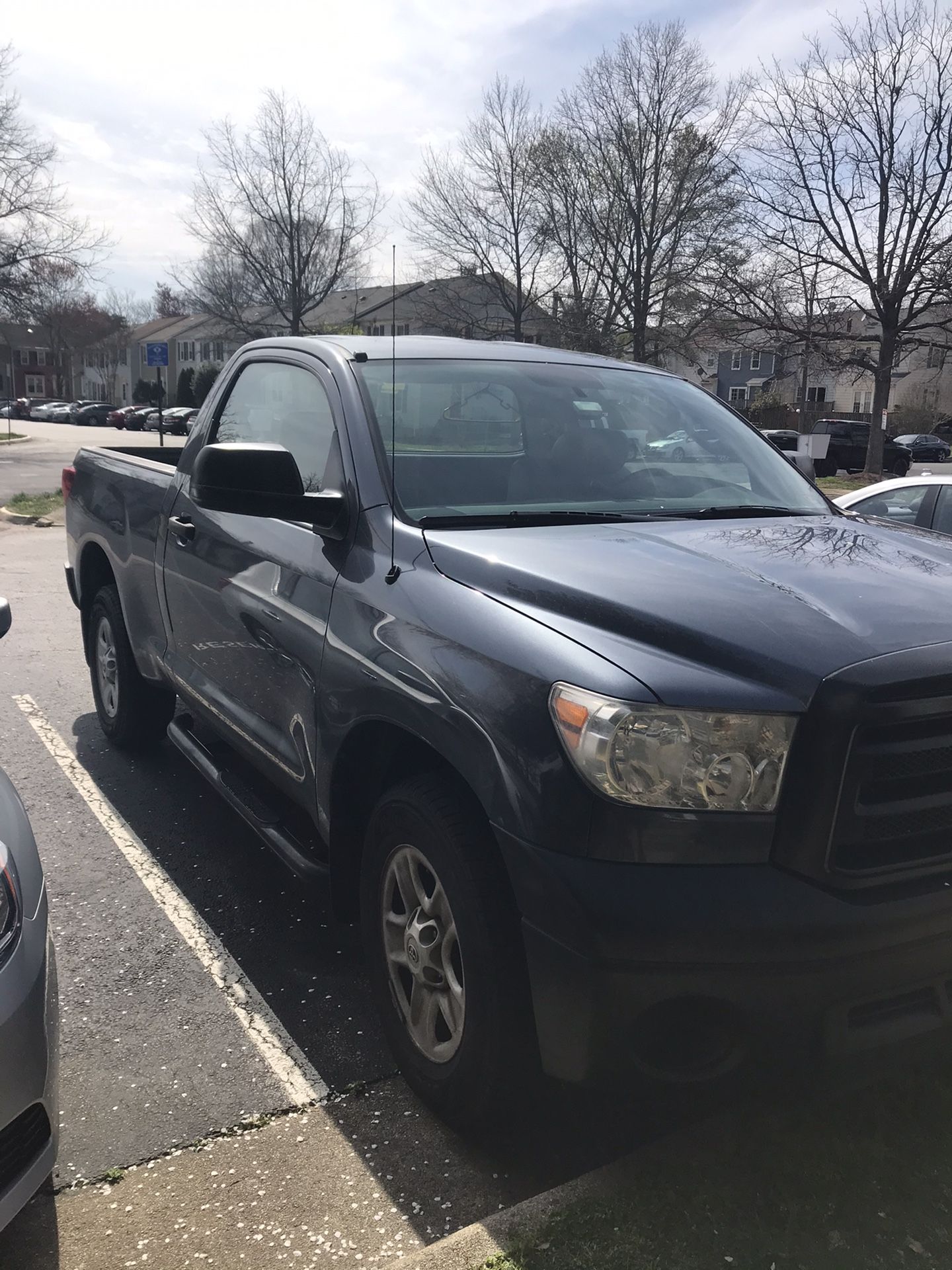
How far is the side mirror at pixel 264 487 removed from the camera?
115 inches

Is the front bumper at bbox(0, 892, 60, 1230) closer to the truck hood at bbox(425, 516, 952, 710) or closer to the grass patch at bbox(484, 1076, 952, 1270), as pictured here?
the grass patch at bbox(484, 1076, 952, 1270)

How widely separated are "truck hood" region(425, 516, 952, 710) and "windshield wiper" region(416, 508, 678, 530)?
2.6 inches

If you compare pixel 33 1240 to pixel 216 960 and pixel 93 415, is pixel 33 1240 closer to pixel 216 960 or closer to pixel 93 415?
pixel 216 960

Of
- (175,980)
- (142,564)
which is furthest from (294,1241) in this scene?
(142,564)

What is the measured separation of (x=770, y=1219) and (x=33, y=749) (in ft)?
14.5

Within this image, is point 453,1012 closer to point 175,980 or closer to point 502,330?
point 175,980

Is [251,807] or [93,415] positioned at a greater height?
[93,415]

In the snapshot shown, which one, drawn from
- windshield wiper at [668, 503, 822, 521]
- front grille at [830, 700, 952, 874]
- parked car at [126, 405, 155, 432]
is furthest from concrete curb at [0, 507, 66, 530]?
parked car at [126, 405, 155, 432]

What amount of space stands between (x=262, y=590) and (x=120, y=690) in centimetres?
219

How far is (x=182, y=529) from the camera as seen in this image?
4.09 metres

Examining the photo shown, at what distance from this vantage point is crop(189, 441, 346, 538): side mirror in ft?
9.56

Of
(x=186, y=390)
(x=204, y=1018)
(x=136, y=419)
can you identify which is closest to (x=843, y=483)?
(x=204, y=1018)

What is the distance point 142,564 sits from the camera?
184 inches

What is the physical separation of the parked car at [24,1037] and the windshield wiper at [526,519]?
4.37 ft
